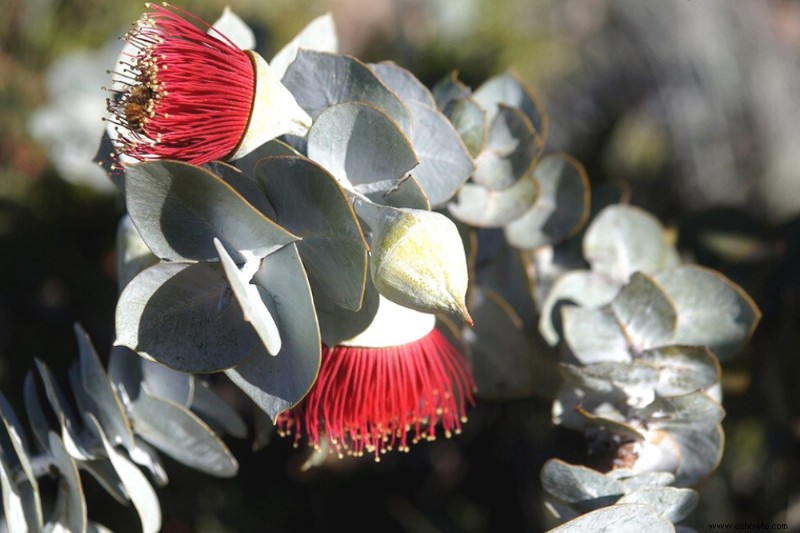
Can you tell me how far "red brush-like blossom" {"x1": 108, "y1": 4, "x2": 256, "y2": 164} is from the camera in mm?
524

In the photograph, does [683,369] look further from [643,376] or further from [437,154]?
[437,154]

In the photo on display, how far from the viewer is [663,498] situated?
595mm

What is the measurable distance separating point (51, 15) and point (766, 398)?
154cm

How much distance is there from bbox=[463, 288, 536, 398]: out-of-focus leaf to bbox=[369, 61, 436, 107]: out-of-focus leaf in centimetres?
19

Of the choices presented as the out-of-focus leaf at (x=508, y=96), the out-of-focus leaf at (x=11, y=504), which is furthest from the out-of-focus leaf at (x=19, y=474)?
the out-of-focus leaf at (x=508, y=96)

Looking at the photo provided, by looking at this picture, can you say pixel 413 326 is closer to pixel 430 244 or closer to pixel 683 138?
pixel 430 244

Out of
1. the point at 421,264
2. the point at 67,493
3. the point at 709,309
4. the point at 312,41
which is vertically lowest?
the point at 67,493

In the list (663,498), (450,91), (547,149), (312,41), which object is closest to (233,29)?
(312,41)

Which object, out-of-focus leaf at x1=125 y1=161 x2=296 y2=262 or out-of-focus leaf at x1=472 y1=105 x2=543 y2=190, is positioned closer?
out-of-focus leaf at x1=125 y1=161 x2=296 y2=262

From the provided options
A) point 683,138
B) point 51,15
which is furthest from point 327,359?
point 51,15

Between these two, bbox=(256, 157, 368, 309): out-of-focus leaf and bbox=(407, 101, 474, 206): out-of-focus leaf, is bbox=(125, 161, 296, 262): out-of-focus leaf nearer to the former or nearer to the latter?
bbox=(256, 157, 368, 309): out-of-focus leaf

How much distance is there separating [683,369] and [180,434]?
418 millimetres

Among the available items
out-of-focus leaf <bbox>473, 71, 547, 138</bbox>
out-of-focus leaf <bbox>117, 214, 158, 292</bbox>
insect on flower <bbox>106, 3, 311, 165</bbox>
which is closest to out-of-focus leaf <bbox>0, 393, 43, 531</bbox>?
out-of-focus leaf <bbox>117, 214, 158, 292</bbox>

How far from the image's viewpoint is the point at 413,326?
1.88ft
